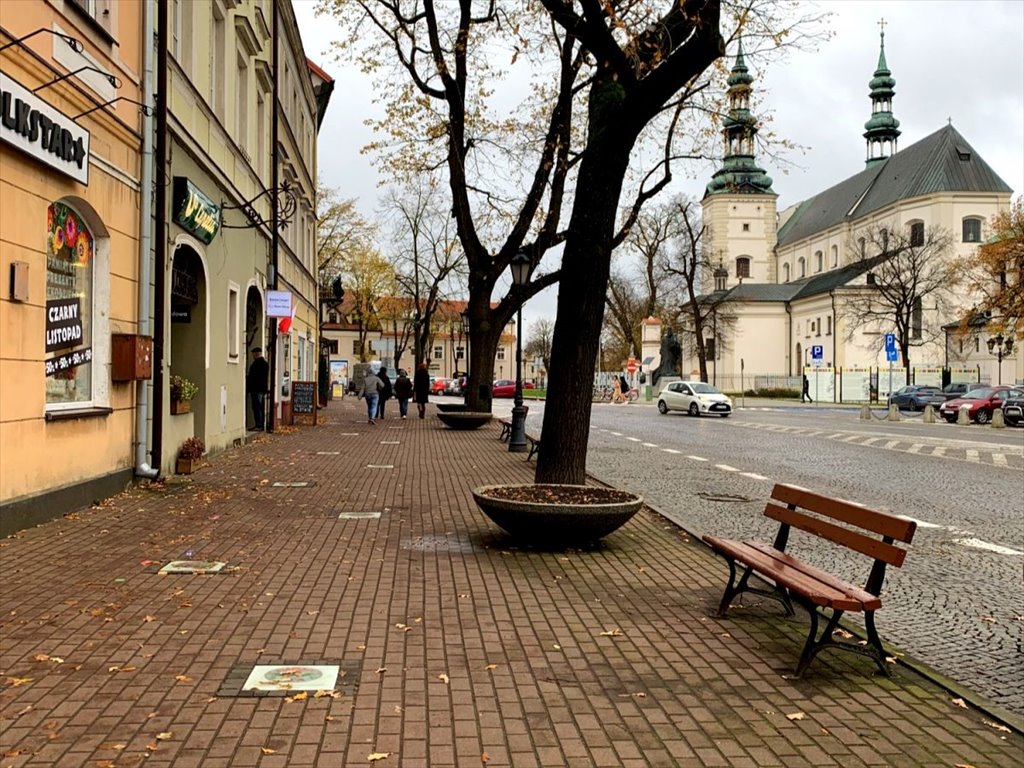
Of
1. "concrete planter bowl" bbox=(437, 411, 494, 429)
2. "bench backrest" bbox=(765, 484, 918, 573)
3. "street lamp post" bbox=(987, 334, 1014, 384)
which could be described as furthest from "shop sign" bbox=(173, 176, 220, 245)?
"street lamp post" bbox=(987, 334, 1014, 384)

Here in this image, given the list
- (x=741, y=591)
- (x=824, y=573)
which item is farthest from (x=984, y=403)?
(x=824, y=573)

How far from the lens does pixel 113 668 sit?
4.73 m

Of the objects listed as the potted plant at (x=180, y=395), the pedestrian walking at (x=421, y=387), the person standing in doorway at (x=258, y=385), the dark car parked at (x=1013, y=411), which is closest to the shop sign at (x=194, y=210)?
the potted plant at (x=180, y=395)

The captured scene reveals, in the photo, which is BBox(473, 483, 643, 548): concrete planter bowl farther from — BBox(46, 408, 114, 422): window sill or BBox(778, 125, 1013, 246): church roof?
BBox(778, 125, 1013, 246): church roof

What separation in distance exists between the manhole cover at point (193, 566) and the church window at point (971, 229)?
2909 inches

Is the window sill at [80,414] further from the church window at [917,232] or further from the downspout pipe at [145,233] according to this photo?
the church window at [917,232]

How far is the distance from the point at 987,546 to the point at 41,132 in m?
9.76

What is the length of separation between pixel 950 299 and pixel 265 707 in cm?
7456

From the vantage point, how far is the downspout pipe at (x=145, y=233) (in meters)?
11.3

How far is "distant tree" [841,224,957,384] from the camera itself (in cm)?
5950

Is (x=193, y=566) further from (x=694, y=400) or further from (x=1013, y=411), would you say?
(x=1013, y=411)

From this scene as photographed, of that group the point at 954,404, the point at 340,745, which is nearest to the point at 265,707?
the point at 340,745

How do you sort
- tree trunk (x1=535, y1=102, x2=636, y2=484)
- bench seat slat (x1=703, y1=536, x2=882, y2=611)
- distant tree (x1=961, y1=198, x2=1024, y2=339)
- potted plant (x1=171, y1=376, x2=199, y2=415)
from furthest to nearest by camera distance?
distant tree (x1=961, y1=198, x2=1024, y2=339) → potted plant (x1=171, y1=376, x2=199, y2=415) → tree trunk (x1=535, y1=102, x2=636, y2=484) → bench seat slat (x1=703, y1=536, x2=882, y2=611)

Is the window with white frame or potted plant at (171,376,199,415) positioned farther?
the window with white frame
